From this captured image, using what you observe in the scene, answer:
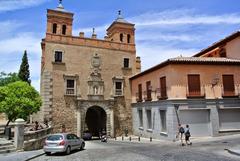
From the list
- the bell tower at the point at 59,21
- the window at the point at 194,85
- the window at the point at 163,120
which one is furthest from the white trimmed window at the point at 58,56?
the window at the point at 194,85

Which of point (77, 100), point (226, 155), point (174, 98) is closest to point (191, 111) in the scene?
point (174, 98)

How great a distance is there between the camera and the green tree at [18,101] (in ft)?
73.9

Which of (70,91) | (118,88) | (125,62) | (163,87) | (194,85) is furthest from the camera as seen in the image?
(125,62)

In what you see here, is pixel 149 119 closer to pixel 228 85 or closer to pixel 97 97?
pixel 97 97

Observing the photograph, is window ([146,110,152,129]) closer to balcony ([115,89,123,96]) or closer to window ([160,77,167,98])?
window ([160,77,167,98])

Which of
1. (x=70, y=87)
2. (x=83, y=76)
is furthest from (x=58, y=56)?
(x=70, y=87)

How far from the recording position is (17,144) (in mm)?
15883

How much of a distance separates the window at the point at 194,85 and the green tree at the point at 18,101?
49.5 feet

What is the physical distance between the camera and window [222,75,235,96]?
72.7ft

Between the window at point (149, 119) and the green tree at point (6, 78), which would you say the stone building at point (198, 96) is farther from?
the green tree at point (6, 78)

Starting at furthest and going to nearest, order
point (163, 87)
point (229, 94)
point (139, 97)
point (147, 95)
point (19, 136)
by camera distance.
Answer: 1. point (139, 97)
2. point (147, 95)
3. point (163, 87)
4. point (229, 94)
5. point (19, 136)

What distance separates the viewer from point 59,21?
29.6 metres

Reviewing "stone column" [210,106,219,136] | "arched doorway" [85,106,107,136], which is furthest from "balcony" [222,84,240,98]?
"arched doorway" [85,106,107,136]

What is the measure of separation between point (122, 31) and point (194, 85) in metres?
15.0
